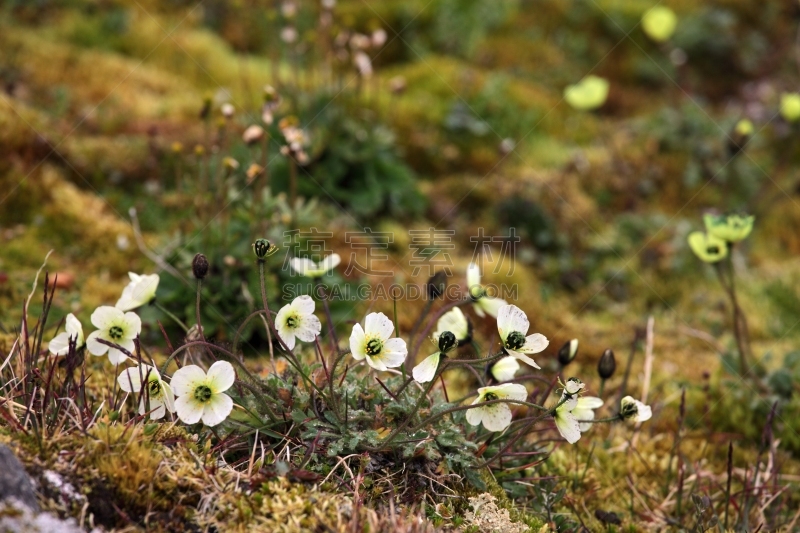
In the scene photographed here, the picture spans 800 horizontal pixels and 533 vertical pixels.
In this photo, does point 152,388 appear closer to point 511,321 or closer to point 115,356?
point 115,356

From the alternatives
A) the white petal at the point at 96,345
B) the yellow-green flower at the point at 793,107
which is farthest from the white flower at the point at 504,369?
the yellow-green flower at the point at 793,107

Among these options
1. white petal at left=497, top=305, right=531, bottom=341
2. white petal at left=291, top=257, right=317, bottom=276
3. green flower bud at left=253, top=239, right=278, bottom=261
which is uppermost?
green flower bud at left=253, top=239, right=278, bottom=261

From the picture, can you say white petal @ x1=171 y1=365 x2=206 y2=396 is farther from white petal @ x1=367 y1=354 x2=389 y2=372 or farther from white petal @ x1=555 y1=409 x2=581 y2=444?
white petal @ x1=555 y1=409 x2=581 y2=444

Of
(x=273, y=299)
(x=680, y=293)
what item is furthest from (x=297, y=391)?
(x=680, y=293)

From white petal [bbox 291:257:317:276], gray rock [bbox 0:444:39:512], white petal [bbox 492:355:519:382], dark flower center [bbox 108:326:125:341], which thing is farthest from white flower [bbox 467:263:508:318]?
gray rock [bbox 0:444:39:512]

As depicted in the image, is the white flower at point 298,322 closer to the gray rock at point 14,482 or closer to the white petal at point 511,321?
the white petal at point 511,321

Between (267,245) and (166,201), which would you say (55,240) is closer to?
(166,201)
